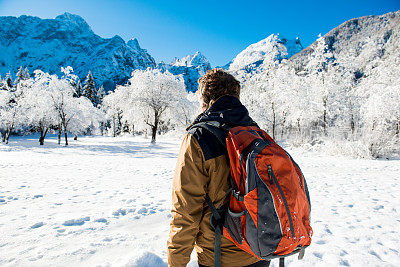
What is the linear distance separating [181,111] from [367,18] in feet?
399

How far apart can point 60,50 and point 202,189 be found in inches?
8504

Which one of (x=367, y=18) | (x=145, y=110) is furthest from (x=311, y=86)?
(x=367, y=18)

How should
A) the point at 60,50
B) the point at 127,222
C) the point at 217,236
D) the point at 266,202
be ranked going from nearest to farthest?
the point at 266,202
the point at 217,236
the point at 127,222
the point at 60,50

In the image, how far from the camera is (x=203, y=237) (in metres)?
1.39

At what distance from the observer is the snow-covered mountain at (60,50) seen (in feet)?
484

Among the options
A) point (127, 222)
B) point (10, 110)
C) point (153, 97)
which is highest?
point (153, 97)

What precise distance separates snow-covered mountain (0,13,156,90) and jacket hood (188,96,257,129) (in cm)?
16325

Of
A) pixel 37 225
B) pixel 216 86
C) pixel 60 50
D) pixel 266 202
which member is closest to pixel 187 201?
pixel 266 202

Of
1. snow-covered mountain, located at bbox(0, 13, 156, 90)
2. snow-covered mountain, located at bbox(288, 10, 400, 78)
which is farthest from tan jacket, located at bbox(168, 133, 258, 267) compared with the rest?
snow-covered mountain, located at bbox(0, 13, 156, 90)

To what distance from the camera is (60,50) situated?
Result: 16375cm

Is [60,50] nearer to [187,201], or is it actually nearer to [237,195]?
[187,201]

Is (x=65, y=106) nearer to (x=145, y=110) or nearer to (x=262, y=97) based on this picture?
(x=145, y=110)

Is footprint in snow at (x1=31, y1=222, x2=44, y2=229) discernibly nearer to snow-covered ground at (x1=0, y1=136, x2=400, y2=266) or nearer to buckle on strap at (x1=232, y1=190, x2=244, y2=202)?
snow-covered ground at (x1=0, y1=136, x2=400, y2=266)

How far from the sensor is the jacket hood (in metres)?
1.33
